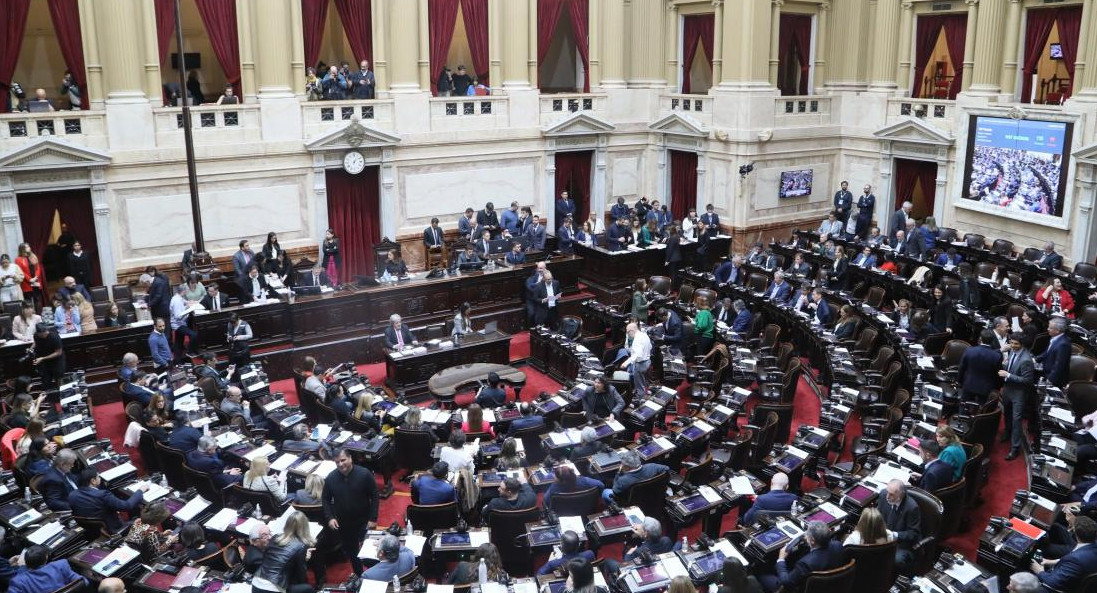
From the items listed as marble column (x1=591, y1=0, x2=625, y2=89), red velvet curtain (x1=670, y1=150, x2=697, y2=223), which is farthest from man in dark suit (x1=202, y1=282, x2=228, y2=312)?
red velvet curtain (x1=670, y1=150, x2=697, y2=223)

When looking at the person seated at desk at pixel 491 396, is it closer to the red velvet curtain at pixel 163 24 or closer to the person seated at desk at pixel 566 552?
the person seated at desk at pixel 566 552

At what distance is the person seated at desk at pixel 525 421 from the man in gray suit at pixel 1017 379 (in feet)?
20.3

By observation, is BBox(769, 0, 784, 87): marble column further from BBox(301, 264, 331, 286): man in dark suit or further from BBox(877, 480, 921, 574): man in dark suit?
BBox(877, 480, 921, 574): man in dark suit

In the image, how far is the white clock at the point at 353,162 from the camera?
21297 millimetres

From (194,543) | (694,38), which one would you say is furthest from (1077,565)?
(694,38)

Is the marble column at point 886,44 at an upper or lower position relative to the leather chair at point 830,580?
upper

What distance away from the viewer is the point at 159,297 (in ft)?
53.1

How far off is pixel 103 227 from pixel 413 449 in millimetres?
10802

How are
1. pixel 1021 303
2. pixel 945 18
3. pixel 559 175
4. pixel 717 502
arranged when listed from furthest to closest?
pixel 559 175
pixel 945 18
pixel 1021 303
pixel 717 502

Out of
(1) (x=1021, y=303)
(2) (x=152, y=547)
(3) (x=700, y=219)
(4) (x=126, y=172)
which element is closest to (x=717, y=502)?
(2) (x=152, y=547)

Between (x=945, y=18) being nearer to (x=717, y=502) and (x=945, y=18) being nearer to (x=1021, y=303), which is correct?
(x=1021, y=303)

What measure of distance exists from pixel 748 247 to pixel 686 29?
666 cm

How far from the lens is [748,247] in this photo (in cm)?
2405

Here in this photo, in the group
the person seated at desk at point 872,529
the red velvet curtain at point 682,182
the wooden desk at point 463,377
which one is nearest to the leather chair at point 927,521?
the person seated at desk at point 872,529
